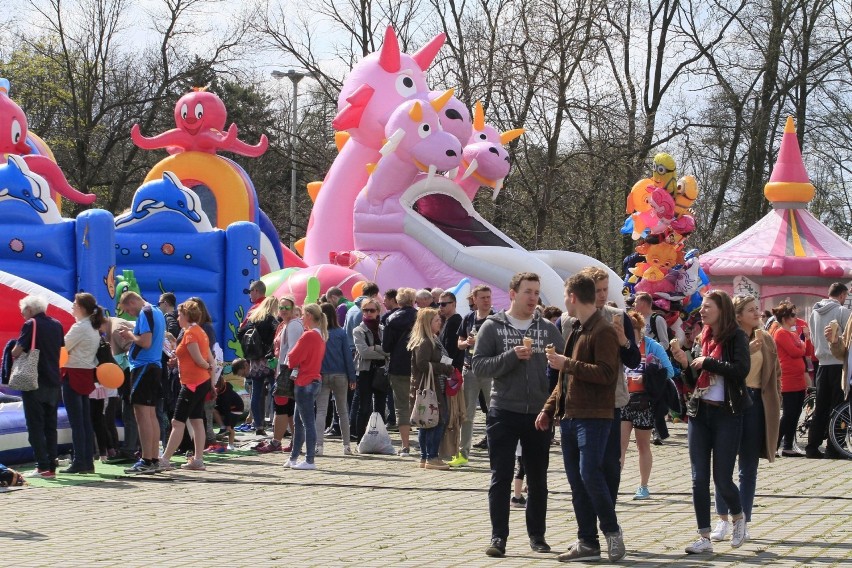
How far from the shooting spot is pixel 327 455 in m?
14.4

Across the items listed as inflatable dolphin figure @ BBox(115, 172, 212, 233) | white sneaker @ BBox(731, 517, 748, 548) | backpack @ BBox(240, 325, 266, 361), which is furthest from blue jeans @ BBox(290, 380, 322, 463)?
inflatable dolphin figure @ BBox(115, 172, 212, 233)

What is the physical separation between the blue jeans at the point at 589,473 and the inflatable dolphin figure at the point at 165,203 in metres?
13.6

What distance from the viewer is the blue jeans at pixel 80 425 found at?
12.2 meters

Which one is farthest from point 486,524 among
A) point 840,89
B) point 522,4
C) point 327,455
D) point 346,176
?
point 840,89

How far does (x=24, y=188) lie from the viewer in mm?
17531

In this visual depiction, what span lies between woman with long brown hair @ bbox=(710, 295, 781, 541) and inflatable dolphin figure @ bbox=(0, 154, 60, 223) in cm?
1106

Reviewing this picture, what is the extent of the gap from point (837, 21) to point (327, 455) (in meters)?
26.5

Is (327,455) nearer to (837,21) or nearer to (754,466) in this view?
(754,466)

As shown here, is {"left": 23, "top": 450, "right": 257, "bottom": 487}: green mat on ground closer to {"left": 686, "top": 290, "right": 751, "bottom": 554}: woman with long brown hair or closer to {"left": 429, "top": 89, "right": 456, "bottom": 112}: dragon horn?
{"left": 686, "top": 290, "right": 751, "bottom": 554}: woman with long brown hair

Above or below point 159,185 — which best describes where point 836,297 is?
below

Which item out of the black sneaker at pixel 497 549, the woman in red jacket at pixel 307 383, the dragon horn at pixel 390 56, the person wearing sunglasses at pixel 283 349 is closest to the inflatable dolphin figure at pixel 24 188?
the person wearing sunglasses at pixel 283 349

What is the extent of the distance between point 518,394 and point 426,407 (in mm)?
4541

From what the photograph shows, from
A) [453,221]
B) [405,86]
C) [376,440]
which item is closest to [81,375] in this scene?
[376,440]

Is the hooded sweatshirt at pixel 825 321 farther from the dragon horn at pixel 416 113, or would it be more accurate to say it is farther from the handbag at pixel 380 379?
the dragon horn at pixel 416 113
